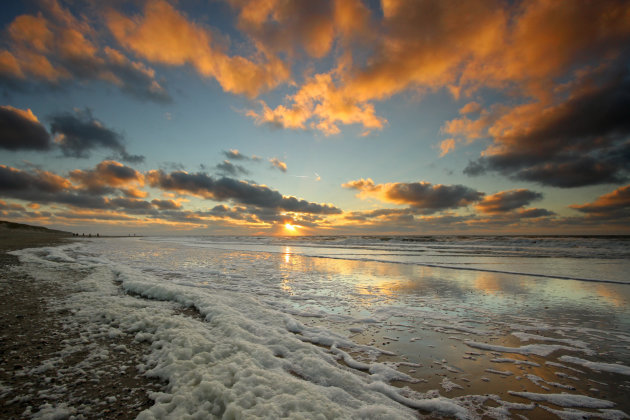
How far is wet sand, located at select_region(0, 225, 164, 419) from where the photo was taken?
3246 millimetres

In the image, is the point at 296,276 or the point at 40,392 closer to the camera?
the point at 40,392

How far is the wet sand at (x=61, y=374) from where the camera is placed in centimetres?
325

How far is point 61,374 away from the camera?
12.9 ft

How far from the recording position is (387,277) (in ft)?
48.0

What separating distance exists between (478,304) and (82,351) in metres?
10.9

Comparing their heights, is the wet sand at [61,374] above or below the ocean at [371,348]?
above

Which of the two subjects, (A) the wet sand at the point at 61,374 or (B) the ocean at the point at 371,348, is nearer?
(A) the wet sand at the point at 61,374

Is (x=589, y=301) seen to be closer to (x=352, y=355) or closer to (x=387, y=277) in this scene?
(x=387, y=277)

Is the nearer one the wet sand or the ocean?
the wet sand

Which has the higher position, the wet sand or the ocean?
the wet sand

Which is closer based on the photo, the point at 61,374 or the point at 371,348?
the point at 61,374

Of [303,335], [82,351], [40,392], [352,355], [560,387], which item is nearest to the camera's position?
[40,392]

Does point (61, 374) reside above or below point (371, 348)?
above

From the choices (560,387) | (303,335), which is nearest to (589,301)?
(560,387)
